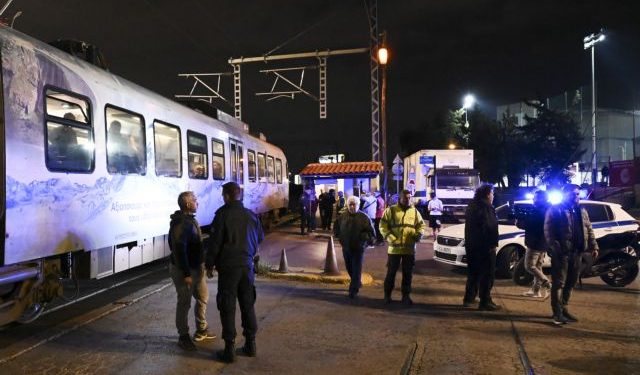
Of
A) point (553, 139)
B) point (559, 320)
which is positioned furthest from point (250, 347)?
point (553, 139)

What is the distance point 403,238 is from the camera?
7.98 meters

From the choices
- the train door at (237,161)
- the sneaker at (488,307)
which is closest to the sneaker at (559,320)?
the sneaker at (488,307)

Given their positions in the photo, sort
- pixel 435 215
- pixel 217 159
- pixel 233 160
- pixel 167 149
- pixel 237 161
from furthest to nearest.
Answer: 1. pixel 435 215
2. pixel 237 161
3. pixel 233 160
4. pixel 217 159
5. pixel 167 149

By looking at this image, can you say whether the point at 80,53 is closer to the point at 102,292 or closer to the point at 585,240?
the point at 102,292

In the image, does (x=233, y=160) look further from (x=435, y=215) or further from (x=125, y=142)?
(x=125, y=142)

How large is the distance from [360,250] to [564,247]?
2.77 meters

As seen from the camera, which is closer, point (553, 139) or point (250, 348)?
point (250, 348)

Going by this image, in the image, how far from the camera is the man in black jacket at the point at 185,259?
5664 millimetres

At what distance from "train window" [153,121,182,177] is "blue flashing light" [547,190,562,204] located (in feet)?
19.6

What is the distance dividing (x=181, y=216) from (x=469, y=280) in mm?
4181

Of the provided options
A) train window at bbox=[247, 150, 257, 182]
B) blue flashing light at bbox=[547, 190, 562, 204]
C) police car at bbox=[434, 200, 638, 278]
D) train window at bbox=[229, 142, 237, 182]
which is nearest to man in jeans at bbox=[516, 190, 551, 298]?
blue flashing light at bbox=[547, 190, 562, 204]

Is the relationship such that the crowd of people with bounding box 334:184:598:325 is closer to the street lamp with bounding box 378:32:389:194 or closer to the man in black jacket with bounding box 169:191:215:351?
the man in black jacket with bounding box 169:191:215:351

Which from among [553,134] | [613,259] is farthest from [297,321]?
[553,134]

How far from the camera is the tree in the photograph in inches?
1635
